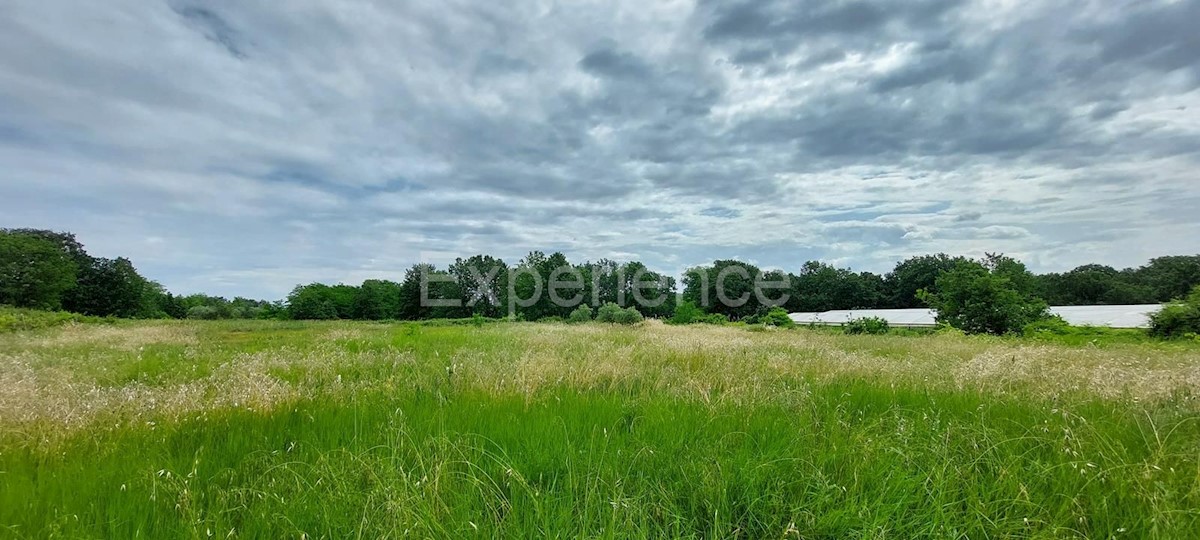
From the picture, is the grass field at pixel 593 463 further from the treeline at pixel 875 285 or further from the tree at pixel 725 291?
the tree at pixel 725 291

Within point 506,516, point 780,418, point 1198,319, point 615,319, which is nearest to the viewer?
point 506,516

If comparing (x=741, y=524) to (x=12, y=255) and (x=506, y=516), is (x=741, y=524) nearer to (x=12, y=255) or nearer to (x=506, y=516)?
(x=506, y=516)

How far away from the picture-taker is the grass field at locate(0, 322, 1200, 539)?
2.27m

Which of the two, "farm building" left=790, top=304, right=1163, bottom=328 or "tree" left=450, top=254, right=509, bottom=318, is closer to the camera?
"farm building" left=790, top=304, right=1163, bottom=328

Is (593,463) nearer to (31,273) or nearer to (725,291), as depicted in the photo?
(31,273)

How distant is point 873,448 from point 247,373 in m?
7.54

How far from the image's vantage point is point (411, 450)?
3074 millimetres

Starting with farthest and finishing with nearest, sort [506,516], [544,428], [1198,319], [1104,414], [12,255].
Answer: [12,255] < [1198,319] < [1104,414] < [544,428] < [506,516]

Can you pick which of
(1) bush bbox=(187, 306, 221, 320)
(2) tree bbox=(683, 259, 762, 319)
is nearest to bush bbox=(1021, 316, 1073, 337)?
(2) tree bbox=(683, 259, 762, 319)

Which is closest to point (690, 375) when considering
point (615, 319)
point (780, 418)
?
point (780, 418)

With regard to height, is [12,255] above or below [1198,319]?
above

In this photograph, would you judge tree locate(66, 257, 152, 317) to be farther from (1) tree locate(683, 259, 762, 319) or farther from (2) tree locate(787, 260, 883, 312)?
(2) tree locate(787, 260, 883, 312)

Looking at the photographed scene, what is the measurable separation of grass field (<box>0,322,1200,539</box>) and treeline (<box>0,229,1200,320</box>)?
5722cm

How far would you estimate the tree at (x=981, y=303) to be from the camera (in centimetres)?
2628
